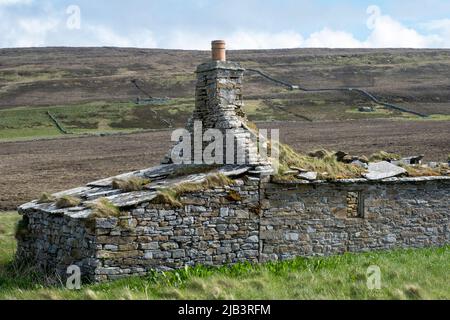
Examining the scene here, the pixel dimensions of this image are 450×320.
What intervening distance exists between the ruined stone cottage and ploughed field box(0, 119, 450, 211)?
10412 mm

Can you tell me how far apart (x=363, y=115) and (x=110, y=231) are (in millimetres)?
54442

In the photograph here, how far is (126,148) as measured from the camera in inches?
1738

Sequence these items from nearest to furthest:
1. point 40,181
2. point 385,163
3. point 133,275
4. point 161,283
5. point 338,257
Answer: point 161,283 < point 133,275 < point 338,257 < point 385,163 < point 40,181

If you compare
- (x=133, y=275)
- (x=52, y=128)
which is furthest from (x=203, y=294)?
(x=52, y=128)

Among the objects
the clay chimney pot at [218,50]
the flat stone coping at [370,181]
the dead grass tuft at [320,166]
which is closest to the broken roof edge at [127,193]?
the flat stone coping at [370,181]

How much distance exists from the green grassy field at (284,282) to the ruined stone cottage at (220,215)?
0.55 metres

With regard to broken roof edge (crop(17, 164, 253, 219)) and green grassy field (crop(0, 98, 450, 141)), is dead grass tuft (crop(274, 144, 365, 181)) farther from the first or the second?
green grassy field (crop(0, 98, 450, 141))

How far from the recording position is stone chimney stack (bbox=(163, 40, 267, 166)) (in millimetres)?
15523

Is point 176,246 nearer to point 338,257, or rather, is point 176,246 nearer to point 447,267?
point 338,257

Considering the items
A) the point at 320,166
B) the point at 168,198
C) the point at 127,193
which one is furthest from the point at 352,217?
the point at 127,193

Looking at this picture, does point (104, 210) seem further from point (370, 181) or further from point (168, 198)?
point (370, 181)

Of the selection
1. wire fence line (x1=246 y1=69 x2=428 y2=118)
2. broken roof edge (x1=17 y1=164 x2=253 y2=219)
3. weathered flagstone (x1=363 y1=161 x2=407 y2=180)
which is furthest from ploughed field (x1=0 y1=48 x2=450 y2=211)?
weathered flagstone (x1=363 y1=161 x2=407 y2=180)

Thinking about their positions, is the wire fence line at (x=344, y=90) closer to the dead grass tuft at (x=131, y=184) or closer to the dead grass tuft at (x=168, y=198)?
the dead grass tuft at (x=131, y=184)

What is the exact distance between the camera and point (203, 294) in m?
11.2
